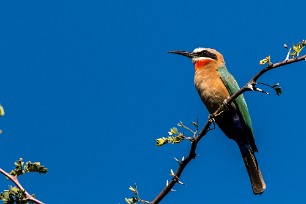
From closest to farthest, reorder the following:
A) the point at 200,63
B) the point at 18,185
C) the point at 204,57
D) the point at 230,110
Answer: the point at 18,185 < the point at 230,110 < the point at 200,63 < the point at 204,57

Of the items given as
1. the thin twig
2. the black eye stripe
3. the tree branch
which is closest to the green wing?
the black eye stripe

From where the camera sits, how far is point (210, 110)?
589cm

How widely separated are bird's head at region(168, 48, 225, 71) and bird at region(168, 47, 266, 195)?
109mm

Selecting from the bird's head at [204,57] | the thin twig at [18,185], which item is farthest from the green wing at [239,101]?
the thin twig at [18,185]

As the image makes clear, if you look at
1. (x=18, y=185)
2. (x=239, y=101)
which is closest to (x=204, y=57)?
(x=239, y=101)

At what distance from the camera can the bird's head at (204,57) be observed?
6.55m

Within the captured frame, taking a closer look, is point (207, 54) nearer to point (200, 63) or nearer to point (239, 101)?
point (200, 63)

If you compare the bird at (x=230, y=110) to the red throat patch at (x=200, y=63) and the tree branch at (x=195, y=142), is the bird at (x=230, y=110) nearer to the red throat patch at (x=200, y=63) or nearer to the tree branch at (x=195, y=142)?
the red throat patch at (x=200, y=63)

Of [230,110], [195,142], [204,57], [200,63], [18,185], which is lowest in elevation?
[18,185]

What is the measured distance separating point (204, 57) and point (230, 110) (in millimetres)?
1344

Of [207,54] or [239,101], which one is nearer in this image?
[239,101]

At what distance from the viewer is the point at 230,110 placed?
5660mm

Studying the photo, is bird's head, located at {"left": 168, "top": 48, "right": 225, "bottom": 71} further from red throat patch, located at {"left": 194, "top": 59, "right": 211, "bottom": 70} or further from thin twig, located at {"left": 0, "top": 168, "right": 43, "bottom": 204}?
thin twig, located at {"left": 0, "top": 168, "right": 43, "bottom": 204}

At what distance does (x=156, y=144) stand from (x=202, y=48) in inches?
161
